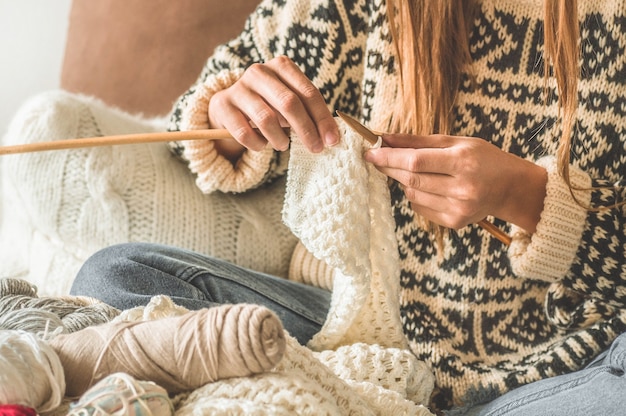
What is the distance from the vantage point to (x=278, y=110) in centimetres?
72

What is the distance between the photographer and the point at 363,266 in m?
0.78

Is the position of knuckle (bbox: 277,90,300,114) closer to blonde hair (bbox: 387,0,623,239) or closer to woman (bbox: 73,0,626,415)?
woman (bbox: 73,0,626,415)

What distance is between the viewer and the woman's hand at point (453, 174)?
707 millimetres

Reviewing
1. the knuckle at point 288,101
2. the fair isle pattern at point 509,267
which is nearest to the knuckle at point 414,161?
the knuckle at point 288,101

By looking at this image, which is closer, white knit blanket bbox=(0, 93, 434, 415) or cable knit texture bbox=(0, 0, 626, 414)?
white knit blanket bbox=(0, 93, 434, 415)

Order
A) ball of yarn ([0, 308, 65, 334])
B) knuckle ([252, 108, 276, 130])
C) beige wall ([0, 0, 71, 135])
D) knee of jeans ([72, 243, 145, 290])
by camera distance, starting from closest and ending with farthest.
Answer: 1. ball of yarn ([0, 308, 65, 334])
2. knuckle ([252, 108, 276, 130])
3. knee of jeans ([72, 243, 145, 290])
4. beige wall ([0, 0, 71, 135])

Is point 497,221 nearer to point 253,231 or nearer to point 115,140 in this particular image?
point 253,231

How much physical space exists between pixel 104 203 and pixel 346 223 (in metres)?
0.42

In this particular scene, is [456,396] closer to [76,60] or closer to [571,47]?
[571,47]

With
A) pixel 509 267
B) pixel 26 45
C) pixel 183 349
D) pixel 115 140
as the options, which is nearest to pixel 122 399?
pixel 183 349

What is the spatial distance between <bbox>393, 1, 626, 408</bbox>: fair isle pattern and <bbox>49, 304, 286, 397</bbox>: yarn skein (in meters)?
0.40

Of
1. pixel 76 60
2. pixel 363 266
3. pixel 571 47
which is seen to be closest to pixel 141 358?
pixel 363 266

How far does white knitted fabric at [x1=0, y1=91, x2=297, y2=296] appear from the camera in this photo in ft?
3.31

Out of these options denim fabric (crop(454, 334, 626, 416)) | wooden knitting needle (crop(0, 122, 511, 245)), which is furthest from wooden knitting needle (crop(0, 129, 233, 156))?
denim fabric (crop(454, 334, 626, 416))
